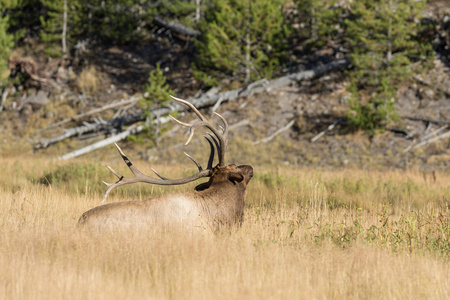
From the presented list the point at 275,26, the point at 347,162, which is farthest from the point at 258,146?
the point at 275,26

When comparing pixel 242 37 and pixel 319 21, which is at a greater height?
pixel 319 21

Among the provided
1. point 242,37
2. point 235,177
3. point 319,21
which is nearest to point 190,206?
point 235,177

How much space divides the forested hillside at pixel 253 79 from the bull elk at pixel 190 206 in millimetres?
13294

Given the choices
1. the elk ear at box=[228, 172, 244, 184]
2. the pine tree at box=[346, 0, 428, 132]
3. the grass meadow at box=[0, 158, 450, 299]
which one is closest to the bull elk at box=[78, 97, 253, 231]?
the elk ear at box=[228, 172, 244, 184]

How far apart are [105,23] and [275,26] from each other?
12075mm

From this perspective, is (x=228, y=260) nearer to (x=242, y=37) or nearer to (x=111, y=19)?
(x=242, y=37)

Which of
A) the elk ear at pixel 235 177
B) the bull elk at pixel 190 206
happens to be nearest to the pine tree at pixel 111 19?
the bull elk at pixel 190 206

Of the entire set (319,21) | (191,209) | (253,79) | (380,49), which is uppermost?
(319,21)

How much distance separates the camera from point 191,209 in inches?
226

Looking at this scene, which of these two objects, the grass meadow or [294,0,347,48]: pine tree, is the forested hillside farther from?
the grass meadow

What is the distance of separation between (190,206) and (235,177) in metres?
0.65

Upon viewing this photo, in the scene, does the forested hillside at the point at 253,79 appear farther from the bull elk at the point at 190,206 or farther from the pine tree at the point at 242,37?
the bull elk at the point at 190,206

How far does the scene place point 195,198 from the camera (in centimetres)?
588

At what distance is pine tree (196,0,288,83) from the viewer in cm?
2273
